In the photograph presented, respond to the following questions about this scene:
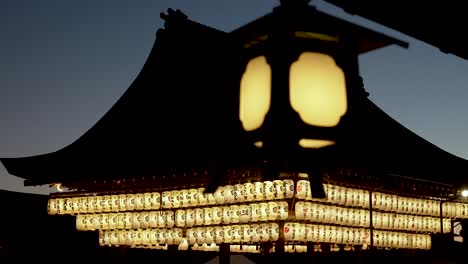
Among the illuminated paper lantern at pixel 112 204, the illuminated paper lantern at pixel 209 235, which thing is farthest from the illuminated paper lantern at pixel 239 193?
the illuminated paper lantern at pixel 112 204

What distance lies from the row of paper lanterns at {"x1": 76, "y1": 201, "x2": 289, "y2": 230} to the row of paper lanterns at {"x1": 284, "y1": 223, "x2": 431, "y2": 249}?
48 centimetres

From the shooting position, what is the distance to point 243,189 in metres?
12.2

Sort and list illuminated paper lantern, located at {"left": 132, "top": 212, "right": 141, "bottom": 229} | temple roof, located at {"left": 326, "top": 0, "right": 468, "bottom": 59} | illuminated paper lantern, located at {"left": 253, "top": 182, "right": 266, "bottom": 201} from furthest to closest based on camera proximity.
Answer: illuminated paper lantern, located at {"left": 132, "top": 212, "right": 141, "bottom": 229}
illuminated paper lantern, located at {"left": 253, "top": 182, "right": 266, "bottom": 201}
temple roof, located at {"left": 326, "top": 0, "right": 468, "bottom": 59}

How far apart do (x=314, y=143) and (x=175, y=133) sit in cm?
1047

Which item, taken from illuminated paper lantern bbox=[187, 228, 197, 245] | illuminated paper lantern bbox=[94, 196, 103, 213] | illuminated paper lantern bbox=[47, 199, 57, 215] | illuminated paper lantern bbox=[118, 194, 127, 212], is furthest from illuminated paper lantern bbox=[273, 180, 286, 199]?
illuminated paper lantern bbox=[47, 199, 57, 215]

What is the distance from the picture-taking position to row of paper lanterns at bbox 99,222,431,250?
40.1 feet

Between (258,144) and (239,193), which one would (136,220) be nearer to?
(239,193)

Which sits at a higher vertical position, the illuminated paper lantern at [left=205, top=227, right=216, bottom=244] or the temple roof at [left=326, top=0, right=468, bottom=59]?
the temple roof at [left=326, top=0, right=468, bottom=59]

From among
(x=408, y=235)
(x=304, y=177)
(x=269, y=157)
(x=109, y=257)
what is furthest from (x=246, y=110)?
(x=109, y=257)

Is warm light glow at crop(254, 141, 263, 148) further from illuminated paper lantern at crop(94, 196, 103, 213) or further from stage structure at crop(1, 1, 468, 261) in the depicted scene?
illuminated paper lantern at crop(94, 196, 103, 213)

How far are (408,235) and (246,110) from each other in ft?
42.1

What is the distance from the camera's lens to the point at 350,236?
13.6m

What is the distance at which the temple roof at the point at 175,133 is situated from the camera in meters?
13.1

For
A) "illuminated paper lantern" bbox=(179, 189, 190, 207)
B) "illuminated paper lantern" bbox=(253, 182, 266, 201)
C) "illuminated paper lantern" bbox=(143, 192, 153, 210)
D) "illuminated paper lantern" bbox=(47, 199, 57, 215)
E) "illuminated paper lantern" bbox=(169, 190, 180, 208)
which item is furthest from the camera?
"illuminated paper lantern" bbox=(47, 199, 57, 215)
